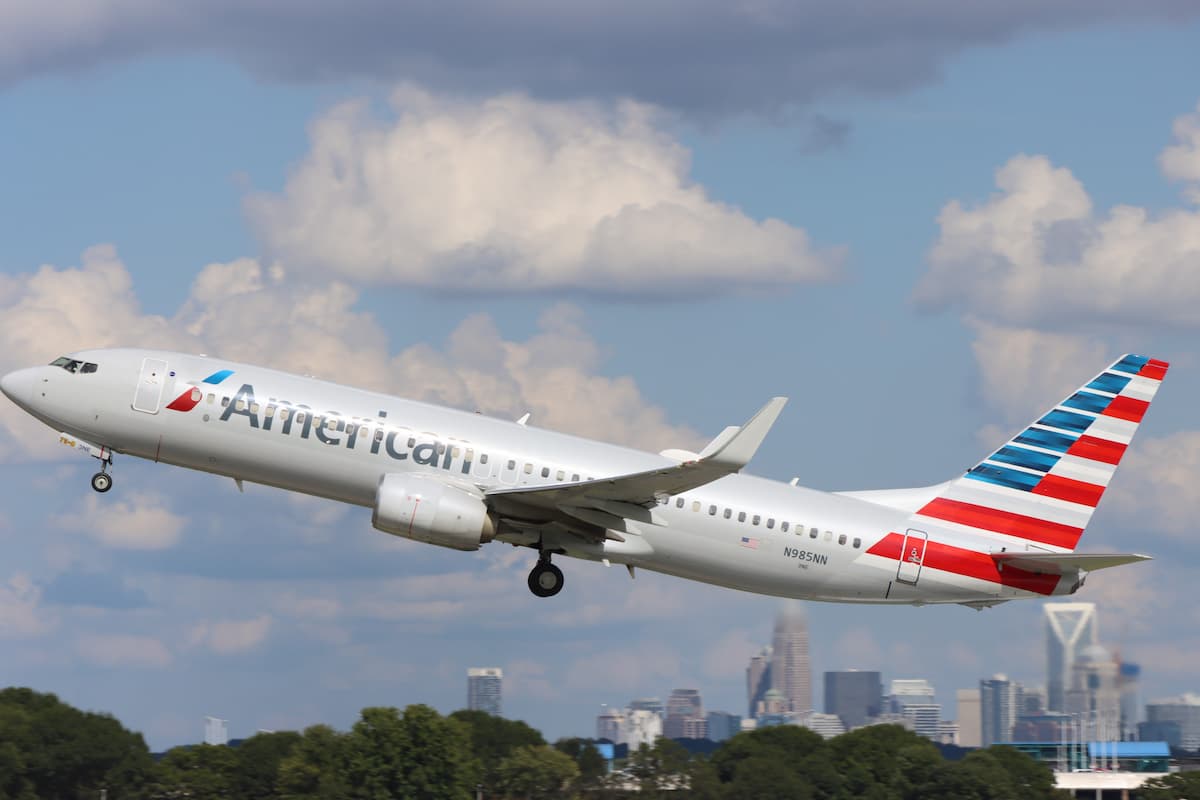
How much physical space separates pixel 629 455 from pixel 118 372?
608 inches

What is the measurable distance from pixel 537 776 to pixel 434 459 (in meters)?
107

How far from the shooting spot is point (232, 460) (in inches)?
1857

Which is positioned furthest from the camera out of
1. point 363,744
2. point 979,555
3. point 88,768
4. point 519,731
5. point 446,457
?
point 519,731

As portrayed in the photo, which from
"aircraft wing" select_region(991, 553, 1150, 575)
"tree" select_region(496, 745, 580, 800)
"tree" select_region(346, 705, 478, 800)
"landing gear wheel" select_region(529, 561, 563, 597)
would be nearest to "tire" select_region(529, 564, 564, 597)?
"landing gear wheel" select_region(529, 561, 563, 597)

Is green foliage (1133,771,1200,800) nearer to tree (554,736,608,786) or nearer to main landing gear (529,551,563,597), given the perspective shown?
tree (554,736,608,786)

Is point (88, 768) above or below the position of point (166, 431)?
below

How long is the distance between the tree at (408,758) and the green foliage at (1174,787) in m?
60.8

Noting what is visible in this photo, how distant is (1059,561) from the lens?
4862cm

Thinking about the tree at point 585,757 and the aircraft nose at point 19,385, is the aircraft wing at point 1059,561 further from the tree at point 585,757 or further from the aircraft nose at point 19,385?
the tree at point 585,757

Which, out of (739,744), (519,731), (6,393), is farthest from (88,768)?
(6,393)

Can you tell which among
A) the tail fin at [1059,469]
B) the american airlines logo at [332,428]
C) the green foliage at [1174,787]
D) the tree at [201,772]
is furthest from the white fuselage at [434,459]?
the tree at [201,772]

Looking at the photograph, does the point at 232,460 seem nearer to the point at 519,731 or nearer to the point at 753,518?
the point at 753,518

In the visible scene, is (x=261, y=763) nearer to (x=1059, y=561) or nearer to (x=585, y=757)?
(x=585, y=757)

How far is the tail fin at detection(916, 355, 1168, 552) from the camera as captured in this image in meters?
51.9
